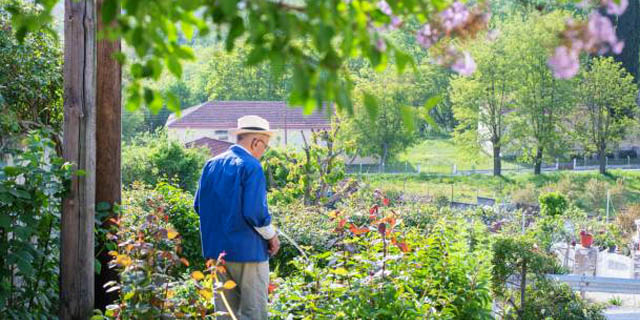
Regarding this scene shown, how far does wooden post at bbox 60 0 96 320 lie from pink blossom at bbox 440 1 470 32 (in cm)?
203

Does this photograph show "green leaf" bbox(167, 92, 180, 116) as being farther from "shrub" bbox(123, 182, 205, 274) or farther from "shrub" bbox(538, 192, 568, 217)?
"shrub" bbox(538, 192, 568, 217)

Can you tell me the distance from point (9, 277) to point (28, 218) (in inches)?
11.3

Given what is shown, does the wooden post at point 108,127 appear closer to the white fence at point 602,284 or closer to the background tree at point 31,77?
the background tree at point 31,77

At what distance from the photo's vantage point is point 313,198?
39.2 feet

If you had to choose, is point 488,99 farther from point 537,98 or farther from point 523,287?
point 523,287

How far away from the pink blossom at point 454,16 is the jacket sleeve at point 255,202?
1782 mm

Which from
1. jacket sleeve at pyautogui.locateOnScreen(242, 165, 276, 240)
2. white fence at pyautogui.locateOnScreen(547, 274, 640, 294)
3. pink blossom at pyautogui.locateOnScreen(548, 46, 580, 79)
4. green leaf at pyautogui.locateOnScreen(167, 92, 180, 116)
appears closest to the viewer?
green leaf at pyautogui.locateOnScreen(167, 92, 180, 116)

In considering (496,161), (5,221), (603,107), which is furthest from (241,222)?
(603,107)

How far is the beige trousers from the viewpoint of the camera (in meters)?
3.90

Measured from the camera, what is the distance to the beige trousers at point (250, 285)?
12.8 feet

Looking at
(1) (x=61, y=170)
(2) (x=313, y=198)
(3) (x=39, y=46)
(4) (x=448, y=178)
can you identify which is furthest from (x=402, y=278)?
(4) (x=448, y=178)

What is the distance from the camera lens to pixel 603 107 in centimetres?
3528

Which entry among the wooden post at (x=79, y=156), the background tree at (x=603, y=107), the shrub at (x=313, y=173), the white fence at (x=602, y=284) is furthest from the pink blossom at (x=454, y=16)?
the background tree at (x=603, y=107)

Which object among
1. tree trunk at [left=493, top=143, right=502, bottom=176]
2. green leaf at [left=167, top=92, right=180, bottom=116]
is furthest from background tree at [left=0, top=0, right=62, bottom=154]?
tree trunk at [left=493, top=143, right=502, bottom=176]
